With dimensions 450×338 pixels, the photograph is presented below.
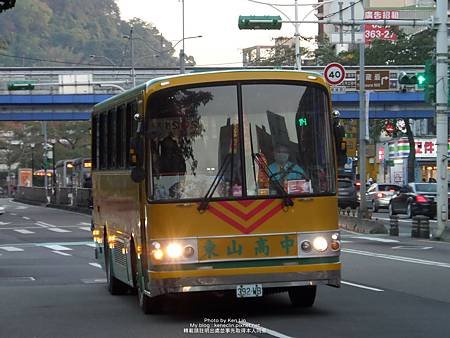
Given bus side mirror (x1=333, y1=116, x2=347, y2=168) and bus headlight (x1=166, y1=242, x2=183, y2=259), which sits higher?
bus side mirror (x1=333, y1=116, x2=347, y2=168)

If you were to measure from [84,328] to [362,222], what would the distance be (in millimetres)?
22357

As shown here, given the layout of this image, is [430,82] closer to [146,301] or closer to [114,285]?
[114,285]

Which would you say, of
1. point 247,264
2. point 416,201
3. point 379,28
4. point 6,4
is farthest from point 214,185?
point 379,28

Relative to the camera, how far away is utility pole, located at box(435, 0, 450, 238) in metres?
26.5

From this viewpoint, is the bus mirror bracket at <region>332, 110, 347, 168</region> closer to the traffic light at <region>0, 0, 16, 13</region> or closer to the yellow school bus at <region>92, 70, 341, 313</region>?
the yellow school bus at <region>92, 70, 341, 313</region>

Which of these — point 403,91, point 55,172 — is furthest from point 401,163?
point 55,172

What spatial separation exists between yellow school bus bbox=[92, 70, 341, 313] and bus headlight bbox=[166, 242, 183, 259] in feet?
0.04

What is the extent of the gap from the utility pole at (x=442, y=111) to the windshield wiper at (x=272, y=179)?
16.1 meters

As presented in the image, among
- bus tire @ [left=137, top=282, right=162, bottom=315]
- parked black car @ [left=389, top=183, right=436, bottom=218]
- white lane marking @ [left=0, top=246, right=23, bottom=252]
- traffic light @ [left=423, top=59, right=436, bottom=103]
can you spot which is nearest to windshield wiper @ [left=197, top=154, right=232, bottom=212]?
bus tire @ [left=137, top=282, right=162, bottom=315]

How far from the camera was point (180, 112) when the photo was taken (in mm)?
11266

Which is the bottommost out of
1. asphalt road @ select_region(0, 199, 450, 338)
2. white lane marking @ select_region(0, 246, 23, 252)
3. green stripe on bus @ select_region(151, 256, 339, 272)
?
white lane marking @ select_region(0, 246, 23, 252)

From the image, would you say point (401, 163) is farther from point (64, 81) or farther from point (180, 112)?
point (180, 112)

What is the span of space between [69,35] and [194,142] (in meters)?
140

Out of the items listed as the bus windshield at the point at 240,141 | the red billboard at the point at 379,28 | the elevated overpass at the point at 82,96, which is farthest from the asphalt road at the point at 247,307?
the elevated overpass at the point at 82,96
